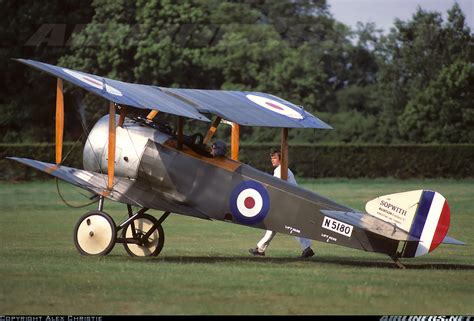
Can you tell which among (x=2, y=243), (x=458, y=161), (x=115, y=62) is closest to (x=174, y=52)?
(x=115, y=62)

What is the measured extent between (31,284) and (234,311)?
8.29 ft

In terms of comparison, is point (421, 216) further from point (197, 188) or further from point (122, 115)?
point (122, 115)

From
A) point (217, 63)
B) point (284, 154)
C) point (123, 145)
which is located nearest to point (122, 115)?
point (123, 145)

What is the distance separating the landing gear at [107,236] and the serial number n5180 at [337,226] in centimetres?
250

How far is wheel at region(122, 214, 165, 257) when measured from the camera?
13508mm

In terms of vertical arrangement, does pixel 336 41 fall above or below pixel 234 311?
above

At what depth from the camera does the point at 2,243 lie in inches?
616

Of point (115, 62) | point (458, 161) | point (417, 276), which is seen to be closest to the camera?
point (417, 276)

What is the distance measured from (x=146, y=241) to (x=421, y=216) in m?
3.95

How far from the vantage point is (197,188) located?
12.7 m

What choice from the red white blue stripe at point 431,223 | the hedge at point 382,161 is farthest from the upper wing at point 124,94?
the hedge at point 382,161

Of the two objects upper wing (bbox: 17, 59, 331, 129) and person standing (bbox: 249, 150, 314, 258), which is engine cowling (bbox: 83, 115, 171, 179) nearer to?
upper wing (bbox: 17, 59, 331, 129)

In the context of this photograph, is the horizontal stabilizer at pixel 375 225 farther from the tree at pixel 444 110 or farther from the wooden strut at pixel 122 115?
the tree at pixel 444 110

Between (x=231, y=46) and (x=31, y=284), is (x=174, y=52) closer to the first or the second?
(x=231, y=46)
